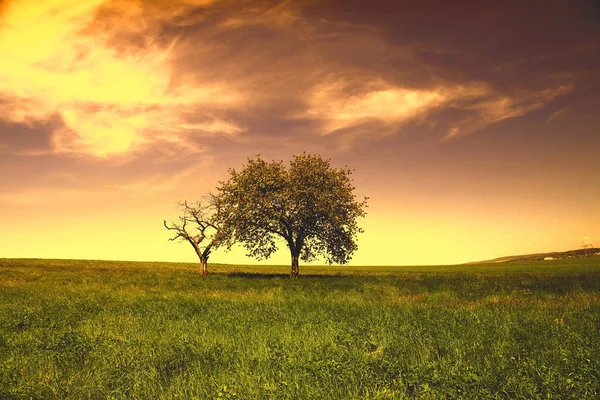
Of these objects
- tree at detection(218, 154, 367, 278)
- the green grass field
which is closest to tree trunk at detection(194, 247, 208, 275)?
tree at detection(218, 154, 367, 278)

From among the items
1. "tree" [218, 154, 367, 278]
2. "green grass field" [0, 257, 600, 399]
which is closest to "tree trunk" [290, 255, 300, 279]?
"tree" [218, 154, 367, 278]

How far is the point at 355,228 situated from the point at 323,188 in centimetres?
514

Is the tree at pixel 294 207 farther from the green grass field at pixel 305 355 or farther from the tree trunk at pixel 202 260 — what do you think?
the green grass field at pixel 305 355

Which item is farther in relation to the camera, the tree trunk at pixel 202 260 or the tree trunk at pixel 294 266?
the tree trunk at pixel 202 260

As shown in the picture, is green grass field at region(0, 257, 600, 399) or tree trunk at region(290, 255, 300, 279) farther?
tree trunk at region(290, 255, 300, 279)

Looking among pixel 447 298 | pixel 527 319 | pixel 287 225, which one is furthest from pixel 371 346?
pixel 287 225

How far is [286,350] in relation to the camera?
25.0 ft

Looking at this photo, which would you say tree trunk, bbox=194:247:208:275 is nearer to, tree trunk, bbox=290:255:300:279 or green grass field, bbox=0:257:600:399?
tree trunk, bbox=290:255:300:279

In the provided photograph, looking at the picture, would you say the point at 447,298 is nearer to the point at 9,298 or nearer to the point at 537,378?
the point at 537,378

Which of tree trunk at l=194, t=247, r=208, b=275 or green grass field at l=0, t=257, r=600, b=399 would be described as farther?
tree trunk at l=194, t=247, r=208, b=275

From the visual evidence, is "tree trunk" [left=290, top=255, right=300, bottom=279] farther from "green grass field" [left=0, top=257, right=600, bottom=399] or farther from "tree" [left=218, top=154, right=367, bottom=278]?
"green grass field" [left=0, top=257, right=600, bottom=399]

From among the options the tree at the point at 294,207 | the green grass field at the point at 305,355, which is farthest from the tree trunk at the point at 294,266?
the green grass field at the point at 305,355

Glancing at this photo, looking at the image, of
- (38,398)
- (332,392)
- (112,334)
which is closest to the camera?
(332,392)

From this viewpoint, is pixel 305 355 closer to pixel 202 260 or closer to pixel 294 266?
pixel 294 266
